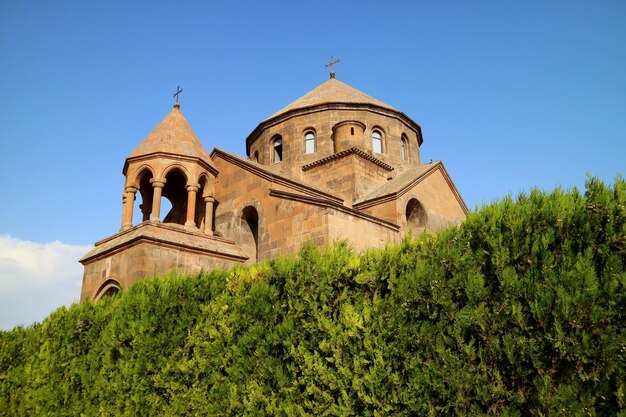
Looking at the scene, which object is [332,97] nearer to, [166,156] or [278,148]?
[278,148]

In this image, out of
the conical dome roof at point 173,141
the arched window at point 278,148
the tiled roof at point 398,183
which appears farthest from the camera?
the arched window at point 278,148

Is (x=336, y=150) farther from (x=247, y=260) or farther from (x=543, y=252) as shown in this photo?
(x=543, y=252)

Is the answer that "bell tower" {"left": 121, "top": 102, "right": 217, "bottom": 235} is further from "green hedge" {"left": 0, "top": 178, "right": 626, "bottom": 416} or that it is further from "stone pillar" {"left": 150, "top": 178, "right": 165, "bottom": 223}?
"green hedge" {"left": 0, "top": 178, "right": 626, "bottom": 416}

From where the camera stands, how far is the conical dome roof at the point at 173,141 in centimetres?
1232

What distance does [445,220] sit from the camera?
15812 mm

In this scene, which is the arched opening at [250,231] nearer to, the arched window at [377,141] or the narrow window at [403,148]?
the arched window at [377,141]

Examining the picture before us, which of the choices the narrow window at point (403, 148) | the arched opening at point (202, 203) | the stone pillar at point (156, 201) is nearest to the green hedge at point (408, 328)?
the stone pillar at point (156, 201)

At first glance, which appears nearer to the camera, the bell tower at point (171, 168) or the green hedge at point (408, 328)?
the green hedge at point (408, 328)

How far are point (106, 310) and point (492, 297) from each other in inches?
235

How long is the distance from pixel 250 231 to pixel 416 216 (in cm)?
527

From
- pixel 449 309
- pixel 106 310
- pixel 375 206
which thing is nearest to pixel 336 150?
pixel 375 206

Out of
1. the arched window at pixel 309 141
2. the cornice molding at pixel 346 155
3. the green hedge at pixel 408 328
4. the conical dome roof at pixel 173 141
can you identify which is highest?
the arched window at pixel 309 141

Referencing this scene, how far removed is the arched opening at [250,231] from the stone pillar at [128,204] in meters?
2.81

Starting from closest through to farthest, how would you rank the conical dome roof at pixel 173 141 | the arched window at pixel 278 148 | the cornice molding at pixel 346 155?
1. the conical dome roof at pixel 173 141
2. the cornice molding at pixel 346 155
3. the arched window at pixel 278 148
